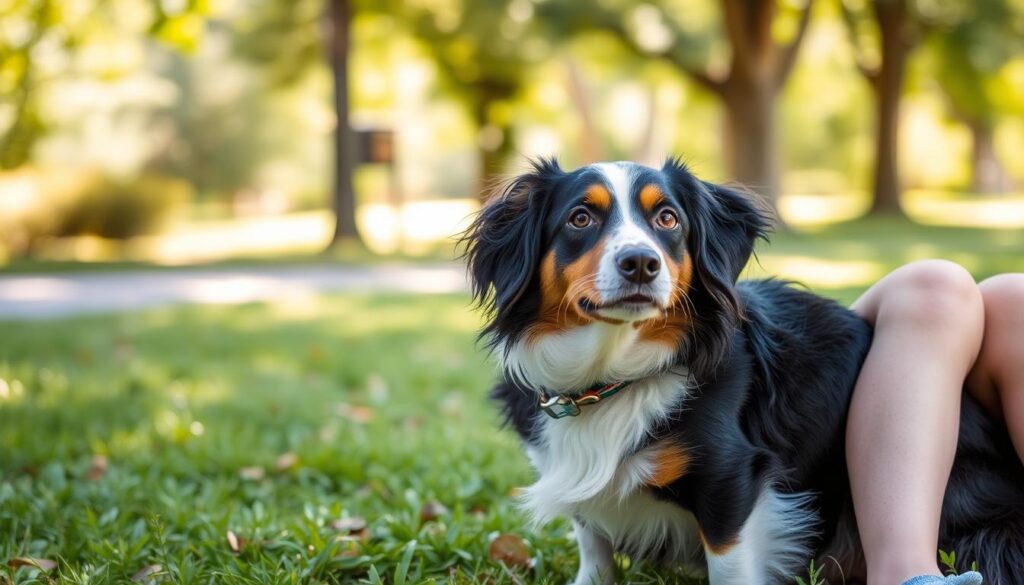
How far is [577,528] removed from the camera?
2760 mm

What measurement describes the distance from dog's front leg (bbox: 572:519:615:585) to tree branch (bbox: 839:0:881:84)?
22526 mm

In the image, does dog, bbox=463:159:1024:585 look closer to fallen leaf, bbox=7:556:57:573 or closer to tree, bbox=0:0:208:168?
fallen leaf, bbox=7:556:57:573

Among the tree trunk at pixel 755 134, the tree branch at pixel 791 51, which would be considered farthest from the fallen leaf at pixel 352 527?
the tree branch at pixel 791 51

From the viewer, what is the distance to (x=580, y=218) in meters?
2.52

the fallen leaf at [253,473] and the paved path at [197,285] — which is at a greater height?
the fallen leaf at [253,473]

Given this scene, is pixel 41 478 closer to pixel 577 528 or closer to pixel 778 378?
pixel 577 528

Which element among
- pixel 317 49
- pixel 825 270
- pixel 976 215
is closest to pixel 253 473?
pixel 825 270

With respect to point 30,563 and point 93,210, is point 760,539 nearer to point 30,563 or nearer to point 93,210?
point 30,563

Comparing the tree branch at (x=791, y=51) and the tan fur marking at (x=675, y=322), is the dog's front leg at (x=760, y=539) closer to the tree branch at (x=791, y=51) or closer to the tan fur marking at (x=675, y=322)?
the tan fur marking at (x=675, y=322)

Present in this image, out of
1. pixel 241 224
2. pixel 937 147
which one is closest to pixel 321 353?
pixel 241 224

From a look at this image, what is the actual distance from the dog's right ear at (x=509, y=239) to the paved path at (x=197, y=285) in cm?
660

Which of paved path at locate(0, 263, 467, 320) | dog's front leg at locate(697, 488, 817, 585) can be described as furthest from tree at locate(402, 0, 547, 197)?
dog's front leg at locate(697, 488, 817, 585)

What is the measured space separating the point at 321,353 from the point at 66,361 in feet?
5.62

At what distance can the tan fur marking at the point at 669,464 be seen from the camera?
2.31 m
